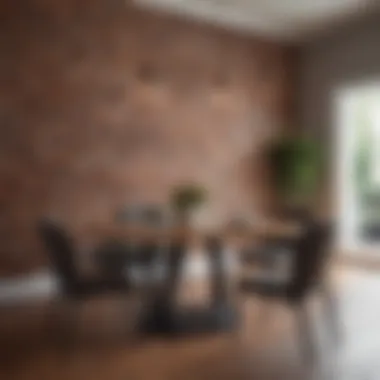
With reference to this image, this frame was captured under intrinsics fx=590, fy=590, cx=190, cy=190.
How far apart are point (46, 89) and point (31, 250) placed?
4.91 feet

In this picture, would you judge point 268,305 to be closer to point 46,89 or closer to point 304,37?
point 46,89

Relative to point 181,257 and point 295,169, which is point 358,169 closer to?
point 295,169

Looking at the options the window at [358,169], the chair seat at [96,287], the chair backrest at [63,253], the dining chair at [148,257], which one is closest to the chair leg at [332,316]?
the dining chair at [148,257]

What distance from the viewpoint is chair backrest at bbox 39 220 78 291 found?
3650 mm

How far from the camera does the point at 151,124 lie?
6.29 metres

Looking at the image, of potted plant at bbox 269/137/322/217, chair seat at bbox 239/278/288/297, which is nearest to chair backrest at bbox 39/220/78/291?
chair seat at bbox 239/278/288/297

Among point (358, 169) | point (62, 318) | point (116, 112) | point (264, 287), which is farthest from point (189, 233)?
point (358, 169)

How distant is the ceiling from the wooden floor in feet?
10.7

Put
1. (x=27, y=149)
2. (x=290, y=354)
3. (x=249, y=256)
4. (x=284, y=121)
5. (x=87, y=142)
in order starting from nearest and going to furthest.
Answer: (x=290, y=354)
(x=249, y=256)
(x=27, y=149)
(x=87, y=142)
(x=284, y=121)

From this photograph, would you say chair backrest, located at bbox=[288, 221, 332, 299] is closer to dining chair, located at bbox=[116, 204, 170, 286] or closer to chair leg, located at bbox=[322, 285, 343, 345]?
chair leg, located at bbox=[322, 285, 343, 345]

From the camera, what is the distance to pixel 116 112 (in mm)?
5996

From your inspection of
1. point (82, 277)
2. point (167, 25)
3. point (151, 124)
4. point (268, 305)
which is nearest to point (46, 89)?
point (151, 124)

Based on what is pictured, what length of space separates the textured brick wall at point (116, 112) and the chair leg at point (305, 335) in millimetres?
2308

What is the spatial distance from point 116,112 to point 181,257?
2092 mm
